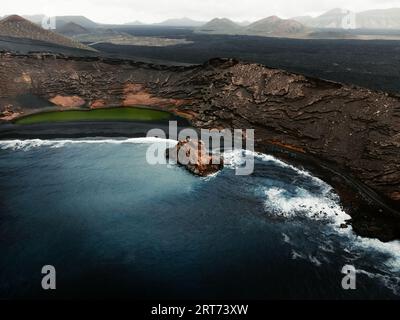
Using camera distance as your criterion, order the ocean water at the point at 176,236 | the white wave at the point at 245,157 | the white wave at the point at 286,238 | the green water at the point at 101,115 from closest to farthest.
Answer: the ocean water at the point at 176,236, the white wave at the point at 286,238, the white wave at the point at 245,157, the green water at the point at 101,115

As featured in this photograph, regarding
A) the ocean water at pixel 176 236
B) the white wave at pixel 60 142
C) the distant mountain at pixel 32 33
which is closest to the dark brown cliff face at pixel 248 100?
the ocean water at pixel 176 236

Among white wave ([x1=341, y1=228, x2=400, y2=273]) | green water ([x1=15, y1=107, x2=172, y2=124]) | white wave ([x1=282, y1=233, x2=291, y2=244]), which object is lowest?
white wave ([x1=341, y1=228, x2=400, y2=273])

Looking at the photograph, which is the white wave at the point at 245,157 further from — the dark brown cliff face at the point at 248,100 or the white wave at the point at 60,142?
the white wave at the point at 60,142

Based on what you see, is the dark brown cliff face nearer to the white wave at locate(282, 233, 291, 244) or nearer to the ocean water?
the ocean water

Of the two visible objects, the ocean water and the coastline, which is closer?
the ocean water

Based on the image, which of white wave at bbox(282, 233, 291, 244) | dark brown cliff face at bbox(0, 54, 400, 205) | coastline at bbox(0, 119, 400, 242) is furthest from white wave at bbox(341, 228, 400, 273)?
dark brown cliff face at bbox(0, 54, 400, 205)

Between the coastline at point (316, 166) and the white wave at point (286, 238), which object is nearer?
the white wave at point (286, 238)

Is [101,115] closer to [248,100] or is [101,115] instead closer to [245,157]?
[248,100]
